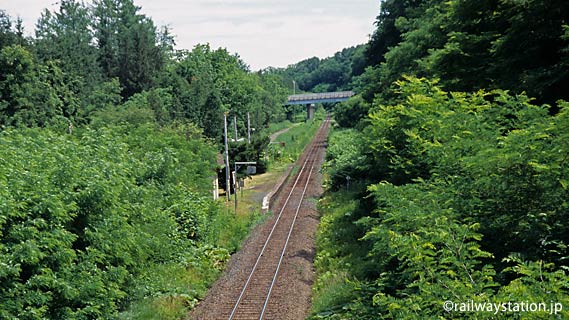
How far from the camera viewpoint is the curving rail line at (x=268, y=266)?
53.1ft

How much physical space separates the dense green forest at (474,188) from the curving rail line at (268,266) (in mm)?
1885

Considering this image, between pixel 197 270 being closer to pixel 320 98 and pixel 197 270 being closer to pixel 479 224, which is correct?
pixel 479 224

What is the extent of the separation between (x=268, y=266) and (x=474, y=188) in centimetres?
1189

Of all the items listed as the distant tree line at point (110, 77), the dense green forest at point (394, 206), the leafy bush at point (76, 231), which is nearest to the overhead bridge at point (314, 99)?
the distant tree line at point (110, 77)

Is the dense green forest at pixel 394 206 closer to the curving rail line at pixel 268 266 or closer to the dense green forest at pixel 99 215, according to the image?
the dense green forest at pixel 99 215

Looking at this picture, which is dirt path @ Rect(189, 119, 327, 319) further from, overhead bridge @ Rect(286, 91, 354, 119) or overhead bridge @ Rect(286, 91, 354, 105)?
overhead bridge @ Rect(286, 91, 354, 105)

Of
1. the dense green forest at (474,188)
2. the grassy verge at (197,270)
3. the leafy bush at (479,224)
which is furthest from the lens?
the grassy verge at (197,270)

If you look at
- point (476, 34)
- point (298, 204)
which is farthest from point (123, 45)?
point (476, 34)

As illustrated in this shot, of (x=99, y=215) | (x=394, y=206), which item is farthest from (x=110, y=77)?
(x=394, y=206)

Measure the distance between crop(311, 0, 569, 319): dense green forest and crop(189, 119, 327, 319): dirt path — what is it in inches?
35.4

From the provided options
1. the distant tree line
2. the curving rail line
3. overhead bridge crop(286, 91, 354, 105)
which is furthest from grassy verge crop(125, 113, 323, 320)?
overhead bridge crop(286, 91, 354, 105)

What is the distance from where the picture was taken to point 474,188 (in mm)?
9789

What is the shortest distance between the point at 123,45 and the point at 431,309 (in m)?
68.7

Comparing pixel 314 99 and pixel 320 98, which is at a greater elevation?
pixel 320 98
